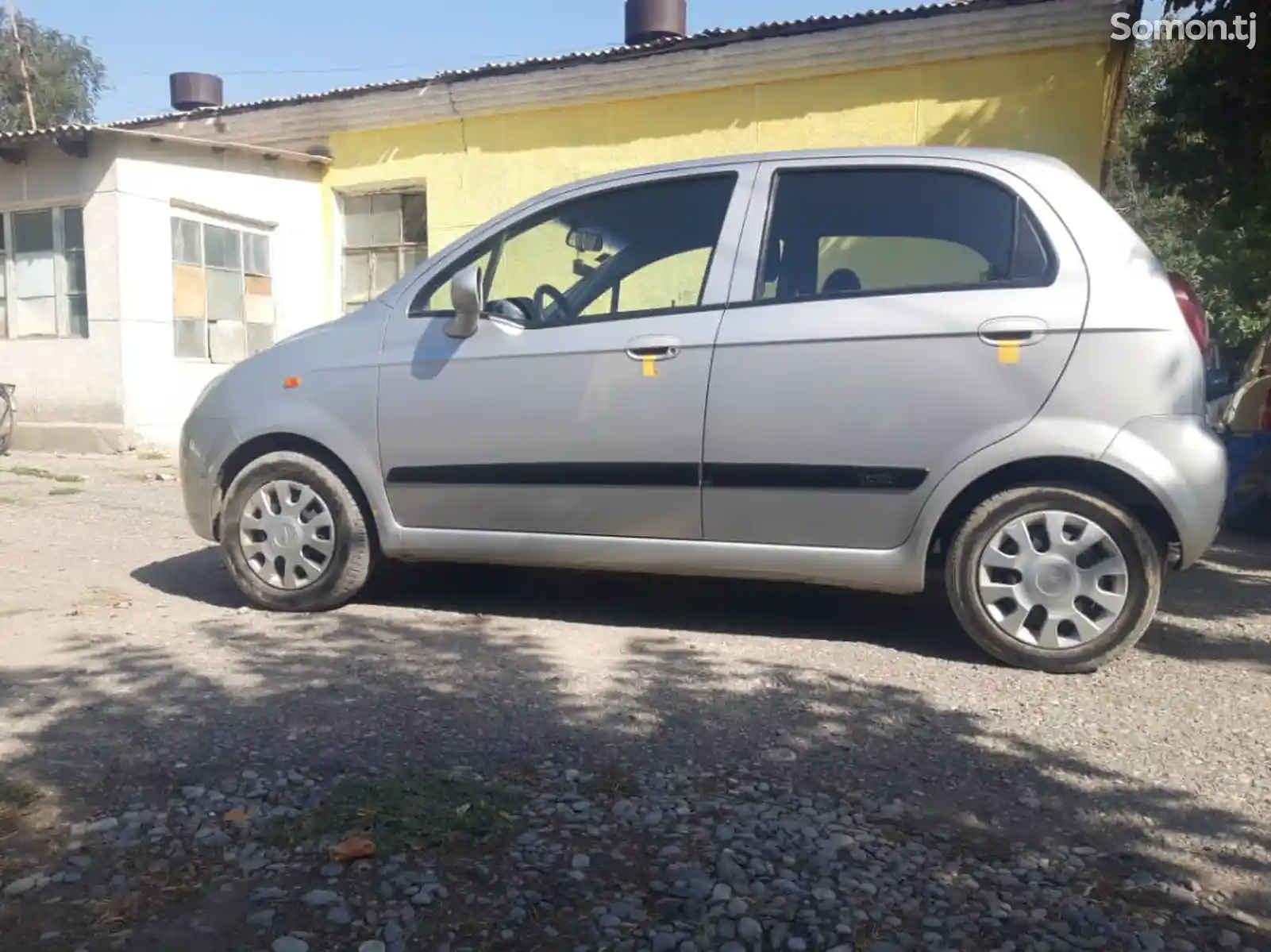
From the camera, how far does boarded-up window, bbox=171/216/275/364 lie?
11.6 metres

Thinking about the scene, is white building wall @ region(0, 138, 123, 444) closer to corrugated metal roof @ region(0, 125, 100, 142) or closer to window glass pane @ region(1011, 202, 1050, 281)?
corrugated metal roof @ region(0, 125, 100, 142)

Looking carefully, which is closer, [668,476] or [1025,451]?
[1025,451]

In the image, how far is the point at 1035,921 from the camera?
7.40ft

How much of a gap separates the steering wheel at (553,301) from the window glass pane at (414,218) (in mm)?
8403

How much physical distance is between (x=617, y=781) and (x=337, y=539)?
2.17m

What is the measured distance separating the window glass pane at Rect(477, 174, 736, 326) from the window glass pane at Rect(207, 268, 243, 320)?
8422mm

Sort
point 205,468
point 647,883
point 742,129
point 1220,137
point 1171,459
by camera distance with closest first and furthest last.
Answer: point 647,883, point 1171,459, point 205,468, point 1220,137, point 742,129

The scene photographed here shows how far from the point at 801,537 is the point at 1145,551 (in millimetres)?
1198

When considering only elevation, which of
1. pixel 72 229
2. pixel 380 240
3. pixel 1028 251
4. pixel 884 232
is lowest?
pixel 1028 251

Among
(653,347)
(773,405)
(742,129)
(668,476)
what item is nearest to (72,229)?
(742,129)

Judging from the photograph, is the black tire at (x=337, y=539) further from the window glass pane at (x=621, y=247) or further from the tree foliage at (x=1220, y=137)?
the tree foliage at (x=1220, y=137)

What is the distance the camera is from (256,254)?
12.5m

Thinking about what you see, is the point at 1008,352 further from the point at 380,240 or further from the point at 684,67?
the point at 380,240

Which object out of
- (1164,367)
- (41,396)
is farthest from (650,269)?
(41,396)
